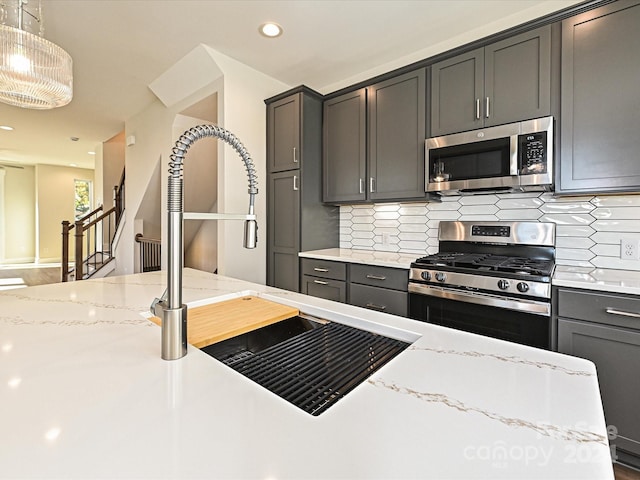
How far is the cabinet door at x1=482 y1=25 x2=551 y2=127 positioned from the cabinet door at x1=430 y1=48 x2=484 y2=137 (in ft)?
0.16

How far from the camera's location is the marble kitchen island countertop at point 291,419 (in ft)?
1.37

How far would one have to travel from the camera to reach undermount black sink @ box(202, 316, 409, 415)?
0.69 metres

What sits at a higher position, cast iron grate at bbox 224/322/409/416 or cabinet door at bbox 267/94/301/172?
cabinet door at bbox 267/94/301/172

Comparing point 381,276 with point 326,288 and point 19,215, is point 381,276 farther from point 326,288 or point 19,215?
point 19,215

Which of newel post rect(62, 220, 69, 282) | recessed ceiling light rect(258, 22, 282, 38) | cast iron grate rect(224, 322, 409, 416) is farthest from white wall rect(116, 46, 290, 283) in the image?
newel post rect(62, 220, 69, 282)

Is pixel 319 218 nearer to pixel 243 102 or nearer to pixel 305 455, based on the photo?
pixel 243 102

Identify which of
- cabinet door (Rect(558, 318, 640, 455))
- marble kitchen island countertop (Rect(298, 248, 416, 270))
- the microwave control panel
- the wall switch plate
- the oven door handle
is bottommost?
cabinet door (Rect(558, 318, 640, 455))

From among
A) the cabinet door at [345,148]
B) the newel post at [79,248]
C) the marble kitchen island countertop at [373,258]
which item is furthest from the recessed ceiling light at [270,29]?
the newel post at [79,248]

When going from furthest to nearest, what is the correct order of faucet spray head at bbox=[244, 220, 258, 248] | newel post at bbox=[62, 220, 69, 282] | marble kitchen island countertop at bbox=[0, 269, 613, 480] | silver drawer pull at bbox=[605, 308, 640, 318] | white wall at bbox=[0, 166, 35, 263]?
1. white wall at bbox=[0, 166, 35, 263]
2. newel post at bbox=[62, 220, 69, 282]
3. silver drawer pull at bbox=[605, 308, 640, 318]
4. faucet spray head at bbox=[244, 220, 258, 248]
5. marble kitchen island countertop at bbox=[0, 269, 613, 480]

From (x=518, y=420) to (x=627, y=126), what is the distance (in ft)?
6.44

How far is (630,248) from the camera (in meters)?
1.88

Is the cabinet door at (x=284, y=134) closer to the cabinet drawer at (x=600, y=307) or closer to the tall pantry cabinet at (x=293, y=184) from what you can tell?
the tall pantry cabinet at (x=293, y=184)

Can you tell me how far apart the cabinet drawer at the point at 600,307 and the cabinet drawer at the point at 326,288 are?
140 cm

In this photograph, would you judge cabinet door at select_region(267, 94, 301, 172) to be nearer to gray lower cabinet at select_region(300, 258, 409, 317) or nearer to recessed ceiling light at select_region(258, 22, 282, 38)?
recessed ceiling light at select_region(258, 22, 282, 38)
